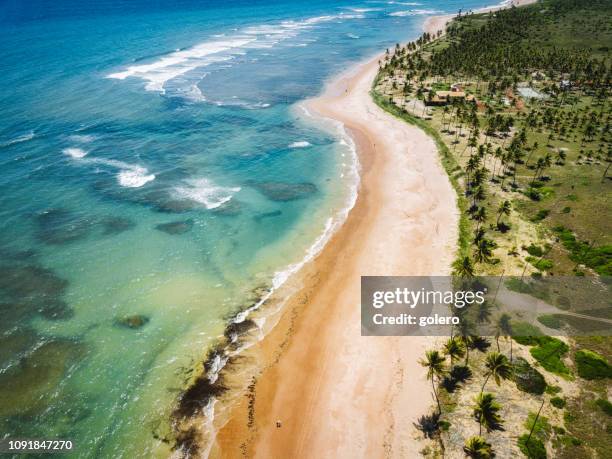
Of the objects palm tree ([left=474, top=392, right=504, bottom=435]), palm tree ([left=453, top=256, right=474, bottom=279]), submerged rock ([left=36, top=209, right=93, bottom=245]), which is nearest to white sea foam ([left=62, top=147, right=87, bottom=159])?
submerged rock ([left=36, top=209, right=93, bottom=245])

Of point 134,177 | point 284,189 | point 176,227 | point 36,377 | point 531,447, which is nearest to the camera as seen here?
point 531,447

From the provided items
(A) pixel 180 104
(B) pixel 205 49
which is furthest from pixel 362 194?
(B) pixel 205 49

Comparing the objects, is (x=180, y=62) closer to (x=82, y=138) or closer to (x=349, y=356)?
(x=82, y=138)

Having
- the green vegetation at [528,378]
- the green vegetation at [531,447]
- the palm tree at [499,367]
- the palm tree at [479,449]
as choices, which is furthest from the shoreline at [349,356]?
the green vegetation at [528,378]

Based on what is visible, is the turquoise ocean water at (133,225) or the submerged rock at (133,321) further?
the submerged rock at (133,321)

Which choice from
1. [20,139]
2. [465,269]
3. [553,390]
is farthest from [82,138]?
[553,390]

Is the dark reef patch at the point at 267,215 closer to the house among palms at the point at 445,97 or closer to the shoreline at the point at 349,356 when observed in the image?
the shoreline at the point at 349,356

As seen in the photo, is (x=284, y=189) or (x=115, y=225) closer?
(x=115, y=225)

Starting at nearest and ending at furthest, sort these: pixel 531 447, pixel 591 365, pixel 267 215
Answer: pixel 531 447 < pixel 591 365 < pixel 267 215
